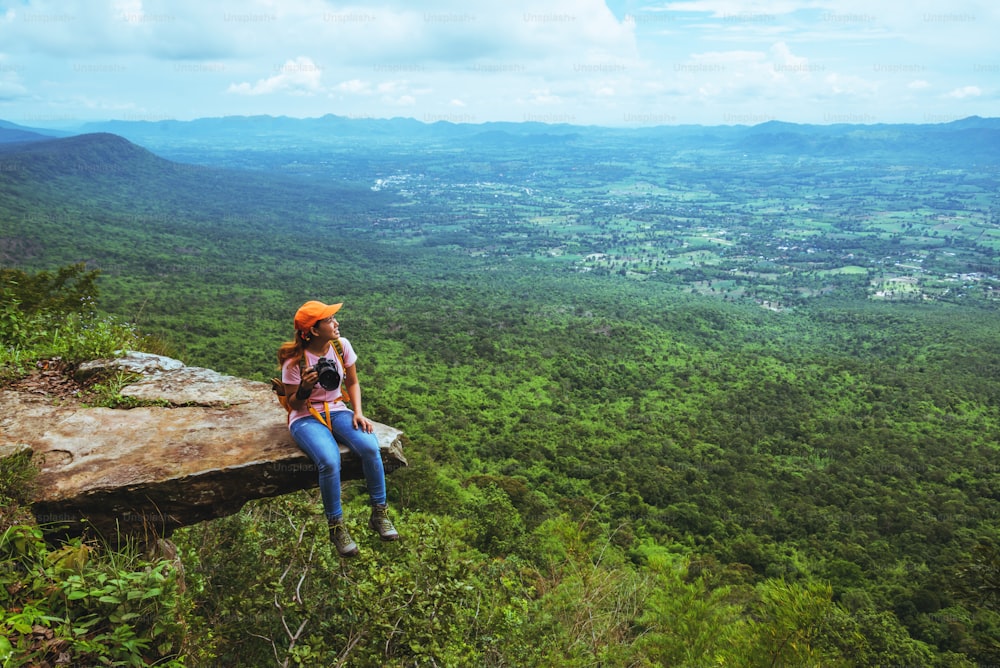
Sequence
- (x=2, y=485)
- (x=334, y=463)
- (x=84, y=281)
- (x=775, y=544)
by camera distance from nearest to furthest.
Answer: (x=2, y=485) < (x=334, y=463) < (x=84, y=281) < (x=775, y=544)

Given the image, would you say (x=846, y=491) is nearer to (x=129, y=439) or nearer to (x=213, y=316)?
(x=129, y=439)

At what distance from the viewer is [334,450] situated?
5.63 m

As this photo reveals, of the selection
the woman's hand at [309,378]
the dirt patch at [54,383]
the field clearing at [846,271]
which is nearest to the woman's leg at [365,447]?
the woman's hand at [309,378]

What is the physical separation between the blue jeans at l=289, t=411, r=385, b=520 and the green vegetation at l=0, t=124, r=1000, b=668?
0.77 metres

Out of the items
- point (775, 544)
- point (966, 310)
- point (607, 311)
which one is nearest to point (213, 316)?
point (607, 311)

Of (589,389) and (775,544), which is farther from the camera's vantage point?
(589,389)

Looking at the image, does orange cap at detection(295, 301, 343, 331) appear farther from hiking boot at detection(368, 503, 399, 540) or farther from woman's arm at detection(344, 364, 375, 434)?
hiking boot at detection(368, 503, 399, 540)

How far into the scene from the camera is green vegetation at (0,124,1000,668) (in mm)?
5945

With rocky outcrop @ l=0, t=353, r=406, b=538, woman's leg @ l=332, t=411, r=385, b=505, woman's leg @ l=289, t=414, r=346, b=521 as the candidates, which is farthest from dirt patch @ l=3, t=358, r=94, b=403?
woman's leg @ l=332, t=411, r=385, b=505

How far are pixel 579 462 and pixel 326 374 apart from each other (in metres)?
36.0

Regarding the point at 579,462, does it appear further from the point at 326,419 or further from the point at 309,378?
the point at 309,378

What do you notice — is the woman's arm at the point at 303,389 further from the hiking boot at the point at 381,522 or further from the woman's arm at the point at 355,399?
the hiking boot at the point at 381,522

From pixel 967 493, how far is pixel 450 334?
185 feet

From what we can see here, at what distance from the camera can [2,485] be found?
15.8ft
